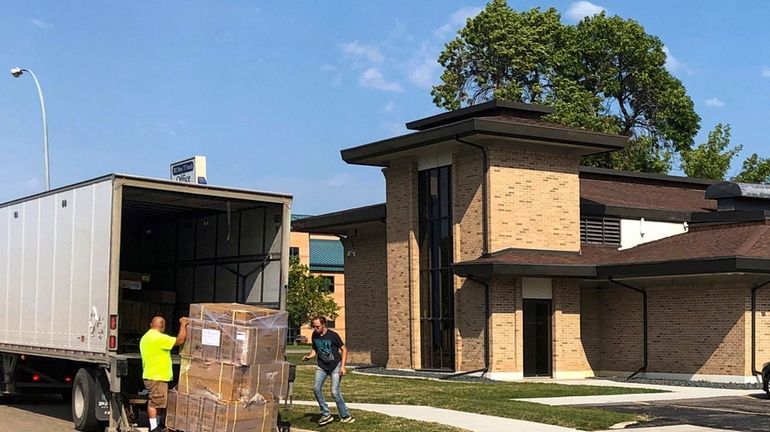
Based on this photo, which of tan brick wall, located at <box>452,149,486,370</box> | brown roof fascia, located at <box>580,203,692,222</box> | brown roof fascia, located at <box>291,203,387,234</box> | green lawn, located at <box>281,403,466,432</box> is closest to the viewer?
green lawn, located at <box>281,403,466,432</box>

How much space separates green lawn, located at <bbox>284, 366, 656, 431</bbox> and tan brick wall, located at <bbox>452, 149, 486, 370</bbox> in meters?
2.14

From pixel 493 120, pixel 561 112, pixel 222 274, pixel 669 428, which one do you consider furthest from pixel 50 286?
pixel 561 112

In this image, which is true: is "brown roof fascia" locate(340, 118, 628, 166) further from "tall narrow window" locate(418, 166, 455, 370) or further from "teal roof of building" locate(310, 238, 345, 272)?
"teal roof of building" locate(310, 238, 345, 272)

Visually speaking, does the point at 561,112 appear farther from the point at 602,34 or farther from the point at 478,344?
the point at 478,344

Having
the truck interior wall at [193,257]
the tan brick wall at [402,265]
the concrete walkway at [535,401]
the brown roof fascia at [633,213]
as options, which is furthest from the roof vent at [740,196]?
the truck interior wall at [193,257]

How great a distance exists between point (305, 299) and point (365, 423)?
5511cm

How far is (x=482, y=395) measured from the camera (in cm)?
2233

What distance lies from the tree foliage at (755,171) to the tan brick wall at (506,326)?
27.1 metres

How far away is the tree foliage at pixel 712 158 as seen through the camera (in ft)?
168

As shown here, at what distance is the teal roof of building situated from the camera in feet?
294

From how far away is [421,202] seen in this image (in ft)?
102

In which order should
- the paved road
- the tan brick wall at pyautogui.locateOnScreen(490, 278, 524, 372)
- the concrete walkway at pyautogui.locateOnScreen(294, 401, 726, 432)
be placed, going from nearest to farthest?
the concrete walkway at pyautogui.locateOnScreen(294, 401, 726, 432)
the paved road
the tan brick wall at pyautogui.locateOnScreen(490, 278, 524, 372)

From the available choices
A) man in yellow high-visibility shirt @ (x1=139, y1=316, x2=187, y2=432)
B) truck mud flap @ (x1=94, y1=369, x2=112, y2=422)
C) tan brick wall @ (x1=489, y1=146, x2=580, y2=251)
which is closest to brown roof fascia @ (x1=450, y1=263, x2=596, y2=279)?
tan brick wall @ (x1=489, y1=146, x2=580, y2=251)

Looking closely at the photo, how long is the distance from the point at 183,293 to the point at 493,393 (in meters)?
7.31
